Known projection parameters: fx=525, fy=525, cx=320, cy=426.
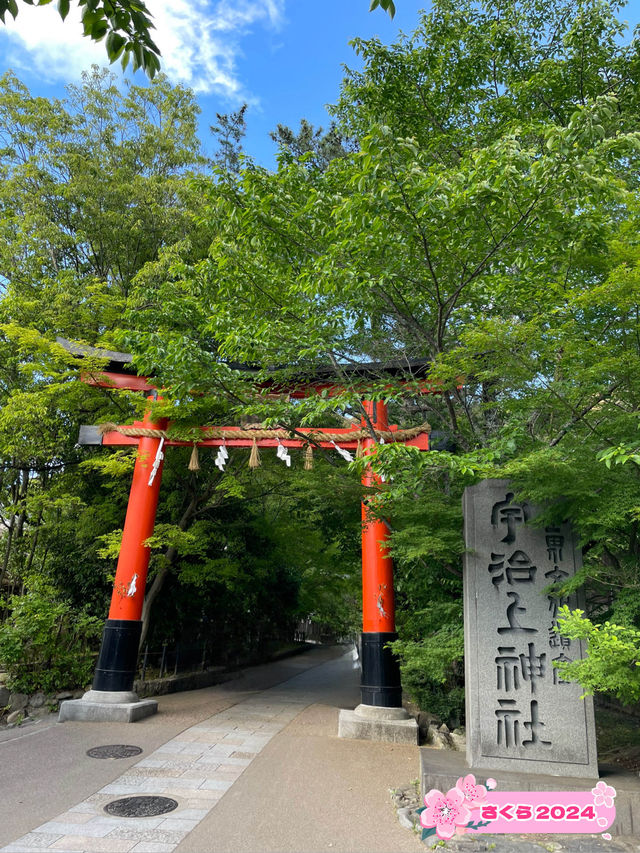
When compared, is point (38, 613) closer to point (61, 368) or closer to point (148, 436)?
point (148, 436)

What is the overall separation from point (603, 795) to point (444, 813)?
4.89ft

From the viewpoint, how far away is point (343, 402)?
6820mm

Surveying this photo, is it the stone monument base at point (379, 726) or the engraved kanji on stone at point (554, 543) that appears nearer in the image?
the engraved kanji on stone at point (554, 543)

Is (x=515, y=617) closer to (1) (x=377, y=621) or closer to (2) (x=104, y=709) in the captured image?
(1) (x=377, y=621)

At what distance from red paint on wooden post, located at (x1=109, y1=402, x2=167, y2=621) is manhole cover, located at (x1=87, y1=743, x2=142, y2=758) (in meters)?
2.61

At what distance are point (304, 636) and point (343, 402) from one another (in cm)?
2777

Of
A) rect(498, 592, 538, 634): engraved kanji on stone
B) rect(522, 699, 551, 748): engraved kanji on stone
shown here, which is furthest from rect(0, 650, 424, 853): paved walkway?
rect(498, 592, 538, 634): engraved kanji on stone

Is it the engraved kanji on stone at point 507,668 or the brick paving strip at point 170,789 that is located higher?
the engraved kanji on stone at point 507,668

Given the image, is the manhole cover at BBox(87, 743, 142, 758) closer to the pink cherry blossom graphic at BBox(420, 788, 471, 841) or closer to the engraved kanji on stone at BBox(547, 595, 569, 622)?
the pink cherry blossom graphic at BBox(420, 788, 471, 841)

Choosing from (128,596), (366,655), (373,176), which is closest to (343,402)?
(373,176)

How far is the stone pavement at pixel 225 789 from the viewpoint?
14.7 feet

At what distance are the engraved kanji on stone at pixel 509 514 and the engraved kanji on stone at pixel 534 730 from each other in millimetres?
1926
